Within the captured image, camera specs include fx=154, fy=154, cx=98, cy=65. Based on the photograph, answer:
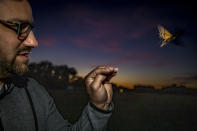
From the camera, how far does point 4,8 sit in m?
1.95

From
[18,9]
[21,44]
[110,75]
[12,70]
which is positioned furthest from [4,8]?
[110,75]

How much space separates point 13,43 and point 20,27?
24cm

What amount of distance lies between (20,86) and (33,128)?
0.71m

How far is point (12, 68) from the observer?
2059 mm

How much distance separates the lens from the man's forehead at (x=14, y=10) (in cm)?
195

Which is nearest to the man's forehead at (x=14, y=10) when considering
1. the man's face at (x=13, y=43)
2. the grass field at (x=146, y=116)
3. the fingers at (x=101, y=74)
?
the man's face at (x=13, y=43)

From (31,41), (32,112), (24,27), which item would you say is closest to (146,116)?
(32,112)

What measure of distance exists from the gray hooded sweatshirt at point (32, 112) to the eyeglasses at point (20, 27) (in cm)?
76

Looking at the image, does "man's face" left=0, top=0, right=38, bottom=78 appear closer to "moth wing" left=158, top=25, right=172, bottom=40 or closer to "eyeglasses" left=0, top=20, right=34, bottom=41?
"eyeglasses" left=0, top=20, right=34, bottom=41

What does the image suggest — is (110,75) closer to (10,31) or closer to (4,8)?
(10,31)

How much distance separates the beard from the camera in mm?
2024

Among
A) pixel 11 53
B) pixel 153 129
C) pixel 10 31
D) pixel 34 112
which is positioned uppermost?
pixel 10 31

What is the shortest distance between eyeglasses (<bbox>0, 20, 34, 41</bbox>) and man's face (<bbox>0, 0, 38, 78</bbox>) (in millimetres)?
36

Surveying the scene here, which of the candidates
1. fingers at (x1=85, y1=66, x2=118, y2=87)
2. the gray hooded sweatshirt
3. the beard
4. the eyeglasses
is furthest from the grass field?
the eyeglasses
